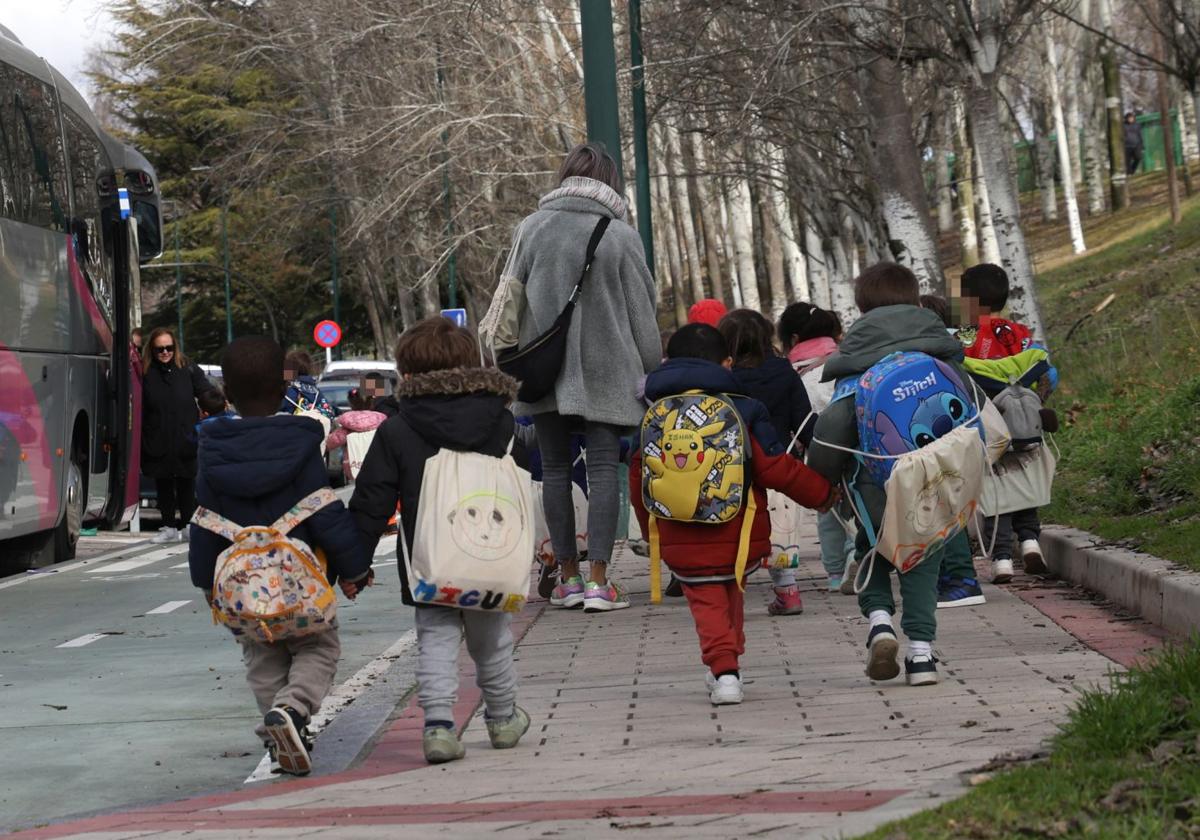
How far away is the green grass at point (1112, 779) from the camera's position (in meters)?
4.21

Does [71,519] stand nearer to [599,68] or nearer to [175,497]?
[175,497]

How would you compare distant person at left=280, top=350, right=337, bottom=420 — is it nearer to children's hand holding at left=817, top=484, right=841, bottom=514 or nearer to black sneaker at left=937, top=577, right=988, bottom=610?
black sneaker at left=937, top=577, right=988, bottom=610

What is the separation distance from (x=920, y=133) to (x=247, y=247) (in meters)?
43.9

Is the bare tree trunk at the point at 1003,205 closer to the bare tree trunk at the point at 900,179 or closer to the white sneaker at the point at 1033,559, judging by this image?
the bare tree trunk at the point at 900,179

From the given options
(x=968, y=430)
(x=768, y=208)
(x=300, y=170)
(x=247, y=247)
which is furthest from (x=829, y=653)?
(x=247, y=247)

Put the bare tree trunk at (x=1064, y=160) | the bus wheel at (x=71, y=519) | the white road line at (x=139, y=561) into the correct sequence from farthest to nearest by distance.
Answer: the bare tree trunk at (x=1064, y=160), the bus wheel at (x=71, y=519), the white road line at (x=139, y=561)

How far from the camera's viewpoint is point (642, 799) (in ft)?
16.8

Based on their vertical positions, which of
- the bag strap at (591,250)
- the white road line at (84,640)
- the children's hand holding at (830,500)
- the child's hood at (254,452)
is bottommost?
the white road line at (84,640)

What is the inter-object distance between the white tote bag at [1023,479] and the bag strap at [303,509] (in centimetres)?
503

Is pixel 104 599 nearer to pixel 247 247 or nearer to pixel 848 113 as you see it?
pixel 848 113

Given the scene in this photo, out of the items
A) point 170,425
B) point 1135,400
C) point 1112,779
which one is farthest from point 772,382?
point 170,425

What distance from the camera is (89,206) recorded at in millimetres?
16547

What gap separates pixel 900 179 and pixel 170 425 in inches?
339

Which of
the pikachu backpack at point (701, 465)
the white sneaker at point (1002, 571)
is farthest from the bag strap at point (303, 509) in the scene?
the white sneaker at point (1002, 571)
